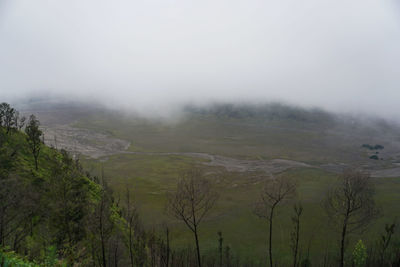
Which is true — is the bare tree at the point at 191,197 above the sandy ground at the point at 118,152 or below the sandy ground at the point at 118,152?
above

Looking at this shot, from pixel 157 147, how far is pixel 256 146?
63.7m

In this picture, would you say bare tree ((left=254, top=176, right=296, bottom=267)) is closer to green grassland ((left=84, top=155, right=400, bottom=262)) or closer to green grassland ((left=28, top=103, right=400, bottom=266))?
green grassland ((left=84, top=155, right=400, bottom=262))

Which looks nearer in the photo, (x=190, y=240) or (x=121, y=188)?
(x=190, y=240)

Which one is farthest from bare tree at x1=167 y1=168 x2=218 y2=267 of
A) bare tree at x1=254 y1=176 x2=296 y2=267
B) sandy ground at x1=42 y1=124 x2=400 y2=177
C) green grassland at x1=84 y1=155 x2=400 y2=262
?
sandy ground at x1=42 y1=124 x2=400 y2=177

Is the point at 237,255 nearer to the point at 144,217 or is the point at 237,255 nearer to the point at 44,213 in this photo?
the point at 144,217

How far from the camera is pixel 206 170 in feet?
415

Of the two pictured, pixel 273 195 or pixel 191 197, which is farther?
pixel 273 195

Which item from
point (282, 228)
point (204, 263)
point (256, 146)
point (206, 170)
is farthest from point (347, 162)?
point (204, 263)

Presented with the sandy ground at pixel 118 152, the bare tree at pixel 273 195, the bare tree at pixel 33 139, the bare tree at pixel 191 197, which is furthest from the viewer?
the sandy ground at pixel 118 152

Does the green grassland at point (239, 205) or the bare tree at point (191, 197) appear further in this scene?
the green grassland at point (239, 205)

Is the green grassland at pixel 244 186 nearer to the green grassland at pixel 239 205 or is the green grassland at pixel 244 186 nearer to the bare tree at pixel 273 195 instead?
the green grassland at pixel 239 205

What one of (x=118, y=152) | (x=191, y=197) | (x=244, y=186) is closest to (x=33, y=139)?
(x=191, y=197)

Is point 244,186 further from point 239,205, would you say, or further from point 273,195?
point 273,195

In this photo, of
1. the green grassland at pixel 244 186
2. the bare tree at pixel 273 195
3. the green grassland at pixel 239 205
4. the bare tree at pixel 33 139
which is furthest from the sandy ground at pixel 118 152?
the bare tree at pixel 33 139
